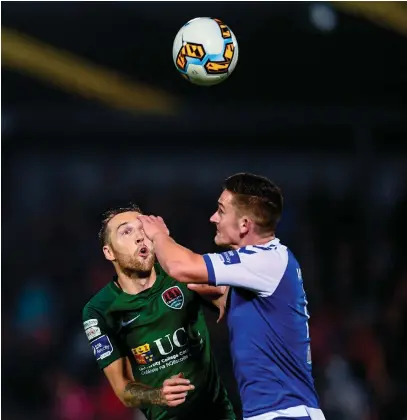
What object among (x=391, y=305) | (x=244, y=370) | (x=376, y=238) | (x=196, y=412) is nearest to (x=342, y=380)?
(x=391, y=305)

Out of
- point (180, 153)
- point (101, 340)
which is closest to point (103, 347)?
point (101, 340)

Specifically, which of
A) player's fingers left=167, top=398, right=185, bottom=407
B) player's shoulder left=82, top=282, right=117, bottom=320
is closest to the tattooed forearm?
player's fingers left=167, top=398, right=185, bottom=407

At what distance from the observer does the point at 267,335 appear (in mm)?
4488

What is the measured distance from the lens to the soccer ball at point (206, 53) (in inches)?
218

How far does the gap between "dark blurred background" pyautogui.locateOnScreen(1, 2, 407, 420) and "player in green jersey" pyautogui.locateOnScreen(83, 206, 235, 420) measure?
3.87 meters

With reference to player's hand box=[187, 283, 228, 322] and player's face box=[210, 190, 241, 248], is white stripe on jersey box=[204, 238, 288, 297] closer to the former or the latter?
player's face box=[210, 190, 241, 248]

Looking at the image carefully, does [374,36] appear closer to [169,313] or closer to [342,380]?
[342,380]

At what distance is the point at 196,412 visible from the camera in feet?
16.9

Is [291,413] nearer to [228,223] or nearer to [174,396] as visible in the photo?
[174,396]

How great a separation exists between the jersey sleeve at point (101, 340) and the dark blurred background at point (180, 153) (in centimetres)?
396

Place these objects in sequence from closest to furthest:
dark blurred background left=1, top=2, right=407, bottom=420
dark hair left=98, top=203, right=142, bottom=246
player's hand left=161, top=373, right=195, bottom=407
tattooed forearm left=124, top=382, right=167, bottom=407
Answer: player's hand left=161, top=373, right=195, bottom=407 < tattooed forearm left=124, top=382, right=167, bottom=407 < dark hair left=98, top=203, right=142, bottom=246 < dark blurred background left=1, top=2, right=407, bottom=420

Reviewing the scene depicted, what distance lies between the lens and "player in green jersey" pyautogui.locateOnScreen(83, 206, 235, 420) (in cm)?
513

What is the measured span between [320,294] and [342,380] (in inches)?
61.5

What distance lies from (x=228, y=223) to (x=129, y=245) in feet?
2.64
